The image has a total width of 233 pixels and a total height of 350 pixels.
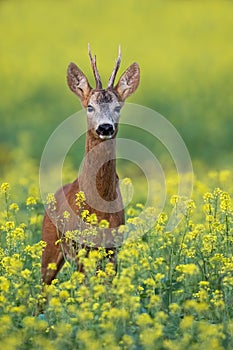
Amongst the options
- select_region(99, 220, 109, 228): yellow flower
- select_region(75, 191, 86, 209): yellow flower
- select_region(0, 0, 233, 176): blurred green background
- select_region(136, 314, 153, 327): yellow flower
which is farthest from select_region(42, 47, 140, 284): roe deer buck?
select_region(0, 0, 233, 176): blurred green background

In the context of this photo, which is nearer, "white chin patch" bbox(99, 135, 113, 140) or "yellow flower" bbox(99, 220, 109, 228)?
"yellow flower" bbox(99, 220, 109, 228)

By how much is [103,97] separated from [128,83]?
25.6 inches

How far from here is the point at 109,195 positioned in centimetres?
820

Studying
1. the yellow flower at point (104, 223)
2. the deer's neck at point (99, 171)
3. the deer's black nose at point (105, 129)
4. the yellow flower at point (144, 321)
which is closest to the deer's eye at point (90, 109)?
the deer's neck at point (99, 171)

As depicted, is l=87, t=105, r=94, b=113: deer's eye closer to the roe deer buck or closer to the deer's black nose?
the roe deer buck

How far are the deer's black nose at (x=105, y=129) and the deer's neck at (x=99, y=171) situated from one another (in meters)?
0.20

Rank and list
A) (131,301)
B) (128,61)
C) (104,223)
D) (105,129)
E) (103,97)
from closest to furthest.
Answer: (131,301), (104,223), (105,129), (103,97), (128,61)

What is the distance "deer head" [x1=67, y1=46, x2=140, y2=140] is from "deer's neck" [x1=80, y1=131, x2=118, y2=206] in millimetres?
121

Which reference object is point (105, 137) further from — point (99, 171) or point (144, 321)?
point (144, 321)

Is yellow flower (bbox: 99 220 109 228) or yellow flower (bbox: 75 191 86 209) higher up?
yellow flower (bbox: 75 191 86 209)

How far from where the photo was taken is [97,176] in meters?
8.27

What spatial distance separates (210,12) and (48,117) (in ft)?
25.4

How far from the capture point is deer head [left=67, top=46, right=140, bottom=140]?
8.02 metres

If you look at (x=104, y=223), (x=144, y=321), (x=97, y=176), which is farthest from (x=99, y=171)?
(x=144, y=321)
